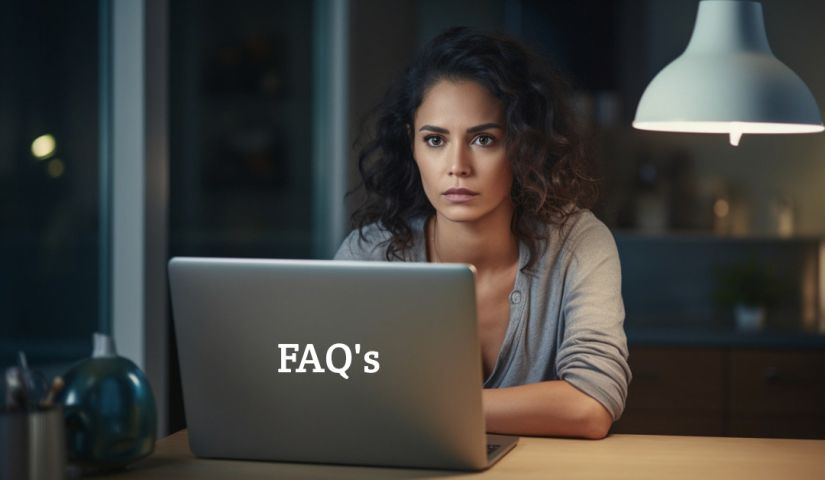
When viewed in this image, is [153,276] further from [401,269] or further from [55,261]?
[401,269]

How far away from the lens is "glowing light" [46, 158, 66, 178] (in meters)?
2.59

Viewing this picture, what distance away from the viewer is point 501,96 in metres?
2.10

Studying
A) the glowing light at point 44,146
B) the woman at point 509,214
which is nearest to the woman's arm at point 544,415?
the woman at point 509,214

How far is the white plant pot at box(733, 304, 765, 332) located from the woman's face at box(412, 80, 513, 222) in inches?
83.9

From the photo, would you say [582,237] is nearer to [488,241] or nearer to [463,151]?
[488,241]

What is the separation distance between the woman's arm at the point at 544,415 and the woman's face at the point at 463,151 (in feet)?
1.53

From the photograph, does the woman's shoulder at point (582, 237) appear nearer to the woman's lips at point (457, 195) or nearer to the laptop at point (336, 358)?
the woman's lips at point (457, 195)

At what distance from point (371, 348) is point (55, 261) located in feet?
5.02

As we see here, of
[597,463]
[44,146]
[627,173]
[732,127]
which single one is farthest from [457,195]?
[627,173]

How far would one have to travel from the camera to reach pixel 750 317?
3.96m

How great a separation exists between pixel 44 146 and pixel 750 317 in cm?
260

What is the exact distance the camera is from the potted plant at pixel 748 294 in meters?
3.96

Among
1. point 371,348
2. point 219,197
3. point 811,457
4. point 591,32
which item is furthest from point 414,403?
point 591,32

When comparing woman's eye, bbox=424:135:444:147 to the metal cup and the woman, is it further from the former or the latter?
the metal cup
